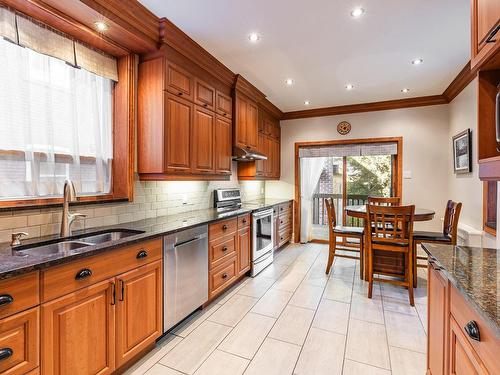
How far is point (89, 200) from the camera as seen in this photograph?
2158mm

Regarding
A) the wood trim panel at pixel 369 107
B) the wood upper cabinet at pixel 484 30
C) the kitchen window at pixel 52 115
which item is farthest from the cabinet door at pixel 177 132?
the wood trim panel at pixel 369 107

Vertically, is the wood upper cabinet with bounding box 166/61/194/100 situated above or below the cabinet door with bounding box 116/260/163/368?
above

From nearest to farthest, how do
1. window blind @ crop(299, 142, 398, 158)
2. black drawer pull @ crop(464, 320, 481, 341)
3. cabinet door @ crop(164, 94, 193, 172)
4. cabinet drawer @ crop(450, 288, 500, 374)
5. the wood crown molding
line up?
cabinet drawer @ crop(450, 288, 500, 374)
black drawer pull @ crop(464, 320, 481, 341)
the wood crown molding
cabinet door @ crop(164, 94, 193, 172)
window blind @ crop(299, 142, 398, 158)

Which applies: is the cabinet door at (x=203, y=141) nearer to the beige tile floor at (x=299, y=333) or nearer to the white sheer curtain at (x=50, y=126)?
the white sheer curtain at (x=50, y=126)

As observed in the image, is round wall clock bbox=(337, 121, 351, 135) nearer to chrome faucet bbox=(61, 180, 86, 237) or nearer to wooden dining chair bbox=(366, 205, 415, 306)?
wooden dining chair bbox=(366, 205, 415, 306)

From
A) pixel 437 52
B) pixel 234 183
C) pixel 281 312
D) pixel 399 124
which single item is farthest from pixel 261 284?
pixel 399 124

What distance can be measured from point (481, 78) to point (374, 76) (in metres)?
2.53

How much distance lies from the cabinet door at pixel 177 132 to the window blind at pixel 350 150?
10.3ft

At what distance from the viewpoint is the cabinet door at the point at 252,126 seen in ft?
13.2

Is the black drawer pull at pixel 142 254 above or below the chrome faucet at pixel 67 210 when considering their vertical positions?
below

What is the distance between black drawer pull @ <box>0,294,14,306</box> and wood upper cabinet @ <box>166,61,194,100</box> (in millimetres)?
1962

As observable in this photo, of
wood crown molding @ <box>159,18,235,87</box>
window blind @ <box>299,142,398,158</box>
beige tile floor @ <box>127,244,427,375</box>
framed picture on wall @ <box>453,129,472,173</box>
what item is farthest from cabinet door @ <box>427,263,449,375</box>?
window blind @ <box>299,142,398,158</box>

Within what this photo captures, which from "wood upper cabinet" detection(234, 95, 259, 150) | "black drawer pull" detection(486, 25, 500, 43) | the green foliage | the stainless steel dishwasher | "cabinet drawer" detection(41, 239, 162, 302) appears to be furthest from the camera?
the green foliage

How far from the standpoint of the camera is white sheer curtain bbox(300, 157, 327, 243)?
Answer: 17.7 feet
